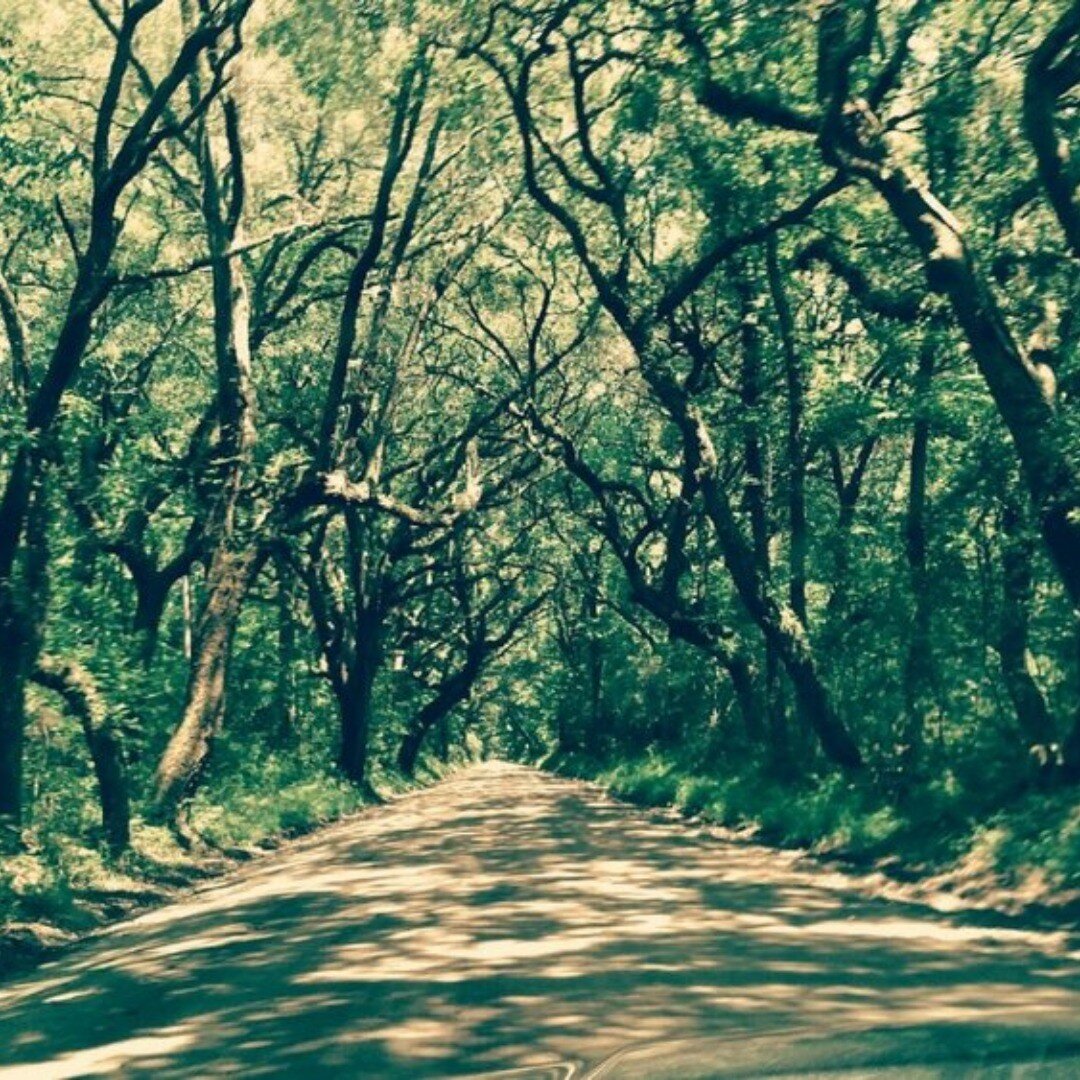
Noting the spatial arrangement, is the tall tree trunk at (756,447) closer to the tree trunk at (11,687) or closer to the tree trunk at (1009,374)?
the tree trunk at (1009,374)

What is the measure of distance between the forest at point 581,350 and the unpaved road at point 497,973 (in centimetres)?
182

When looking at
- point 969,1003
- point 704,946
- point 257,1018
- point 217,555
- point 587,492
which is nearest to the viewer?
point 969,1003

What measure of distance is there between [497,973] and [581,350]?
21777 mm

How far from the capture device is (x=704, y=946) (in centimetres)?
852

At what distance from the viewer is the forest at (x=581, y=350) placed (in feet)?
42.0

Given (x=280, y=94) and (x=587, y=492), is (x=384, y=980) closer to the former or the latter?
(x=280, y=94)

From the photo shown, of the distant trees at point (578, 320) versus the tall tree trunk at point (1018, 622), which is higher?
the distant trees at point (578, 320)

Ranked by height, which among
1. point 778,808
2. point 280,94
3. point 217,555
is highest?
point 280,94

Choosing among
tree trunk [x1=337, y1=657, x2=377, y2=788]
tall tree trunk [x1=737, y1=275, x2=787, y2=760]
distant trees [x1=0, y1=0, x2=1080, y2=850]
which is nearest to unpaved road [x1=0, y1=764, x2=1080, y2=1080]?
distant trees [x1=0, y1=0, x2=1080, y2=850]

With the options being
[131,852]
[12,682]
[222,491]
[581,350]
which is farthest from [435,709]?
[12,682]

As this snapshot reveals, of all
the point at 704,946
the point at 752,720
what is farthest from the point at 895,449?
the point at 704,946

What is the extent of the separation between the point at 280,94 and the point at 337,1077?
17.3m

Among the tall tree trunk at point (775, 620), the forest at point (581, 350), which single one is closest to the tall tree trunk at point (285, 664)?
the forest at point (581, 350)

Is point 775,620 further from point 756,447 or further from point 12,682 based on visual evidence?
point 12,682
